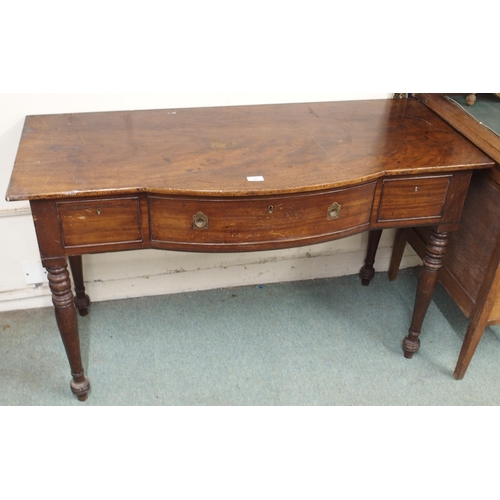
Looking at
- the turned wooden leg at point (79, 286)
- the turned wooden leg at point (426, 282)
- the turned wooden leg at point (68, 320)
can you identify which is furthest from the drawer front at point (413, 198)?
the turned wooden leg at point (79, 286)

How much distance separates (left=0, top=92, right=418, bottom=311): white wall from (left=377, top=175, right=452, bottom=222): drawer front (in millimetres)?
560

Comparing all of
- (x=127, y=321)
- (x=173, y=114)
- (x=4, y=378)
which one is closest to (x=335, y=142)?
(x=173, y=114)

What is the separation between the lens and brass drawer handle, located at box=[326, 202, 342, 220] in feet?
5.43

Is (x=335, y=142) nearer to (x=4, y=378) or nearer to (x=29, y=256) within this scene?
(x=29, y=256)

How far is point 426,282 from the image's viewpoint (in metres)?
1.99

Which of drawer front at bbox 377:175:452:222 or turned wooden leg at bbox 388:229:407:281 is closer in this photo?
drawer front at bbox 377:175:452:222

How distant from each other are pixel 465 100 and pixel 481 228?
477 mm

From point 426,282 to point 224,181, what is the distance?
84 centimetres

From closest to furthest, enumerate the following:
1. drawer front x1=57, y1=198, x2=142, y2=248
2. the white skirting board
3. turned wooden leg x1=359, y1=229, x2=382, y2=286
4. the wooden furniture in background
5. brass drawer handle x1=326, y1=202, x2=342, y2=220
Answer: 1. drawer front x1=57, y1=198, x2=142, y2=248
2. brass drawer handle x1=326, y1=202, x2=342, y2=220
3. the wooden furniture in background
4. the white skirting board
5. turned wooden leg x1=359, y1=229, x2=382, y2=286

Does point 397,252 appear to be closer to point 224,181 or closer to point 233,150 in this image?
point 233,150

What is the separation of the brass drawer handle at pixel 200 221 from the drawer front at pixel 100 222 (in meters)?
0.15

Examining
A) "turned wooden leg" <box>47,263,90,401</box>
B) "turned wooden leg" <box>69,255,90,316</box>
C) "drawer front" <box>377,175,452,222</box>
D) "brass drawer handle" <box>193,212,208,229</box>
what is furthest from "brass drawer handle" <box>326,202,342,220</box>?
"turned wooden leg" <box>69,255,90,316</box>

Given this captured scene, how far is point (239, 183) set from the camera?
1559 millimetres

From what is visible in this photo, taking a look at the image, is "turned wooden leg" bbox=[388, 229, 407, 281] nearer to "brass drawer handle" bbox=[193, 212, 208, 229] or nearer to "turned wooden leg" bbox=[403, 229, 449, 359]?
"turned wooden leg" bbox=[403, 229, 449, 359]
